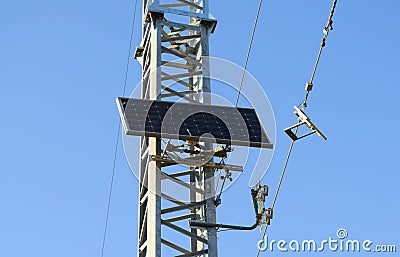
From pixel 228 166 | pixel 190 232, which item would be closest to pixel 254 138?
pixel 228 166

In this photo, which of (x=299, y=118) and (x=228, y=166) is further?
(x=228, y=166)

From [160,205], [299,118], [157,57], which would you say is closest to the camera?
[299,118]

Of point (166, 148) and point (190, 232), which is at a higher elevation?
point (166, 148)

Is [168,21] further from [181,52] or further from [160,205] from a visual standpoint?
[160,205]

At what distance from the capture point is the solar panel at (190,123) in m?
27.6

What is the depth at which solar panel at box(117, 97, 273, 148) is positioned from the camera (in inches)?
1088

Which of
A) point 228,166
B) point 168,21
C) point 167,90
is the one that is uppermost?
point 168,21

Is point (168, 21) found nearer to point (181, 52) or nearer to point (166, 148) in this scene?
point (181, 52)

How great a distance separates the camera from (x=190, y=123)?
2822 cm

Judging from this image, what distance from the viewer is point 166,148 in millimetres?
28281

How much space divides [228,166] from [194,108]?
1.77 meters

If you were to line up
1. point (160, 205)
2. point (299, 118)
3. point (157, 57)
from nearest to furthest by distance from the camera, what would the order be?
point (299, 118), point (160, 205), point (157, 57)

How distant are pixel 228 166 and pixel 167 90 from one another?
288cm

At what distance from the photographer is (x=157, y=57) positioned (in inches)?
1169
